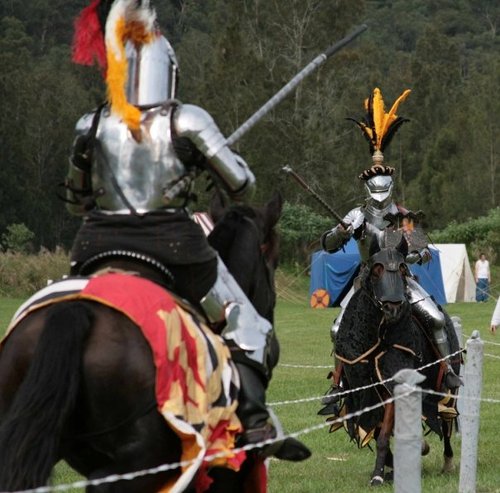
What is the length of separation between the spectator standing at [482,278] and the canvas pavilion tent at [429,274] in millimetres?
363

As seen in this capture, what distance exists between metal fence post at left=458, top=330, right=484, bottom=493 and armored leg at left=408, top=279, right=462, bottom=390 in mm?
1364

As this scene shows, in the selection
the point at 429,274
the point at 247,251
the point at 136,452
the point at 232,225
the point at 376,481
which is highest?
the point at 232,225

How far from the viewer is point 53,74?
6012 centimetres

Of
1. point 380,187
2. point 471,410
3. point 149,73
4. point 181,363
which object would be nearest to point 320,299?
point 380,187

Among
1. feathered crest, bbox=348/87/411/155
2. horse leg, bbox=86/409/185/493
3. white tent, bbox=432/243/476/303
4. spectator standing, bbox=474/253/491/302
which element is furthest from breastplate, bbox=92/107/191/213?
white tent, bbox=432/243/476/303

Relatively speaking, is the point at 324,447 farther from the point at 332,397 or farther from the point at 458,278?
the point at 458,278

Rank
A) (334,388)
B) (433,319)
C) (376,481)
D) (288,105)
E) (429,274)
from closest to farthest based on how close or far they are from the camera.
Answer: (376,481) → (433,319) → (334,388) → (429,274) → (288,105)

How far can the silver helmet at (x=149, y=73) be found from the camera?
5.76m

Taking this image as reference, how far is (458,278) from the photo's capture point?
124 feet

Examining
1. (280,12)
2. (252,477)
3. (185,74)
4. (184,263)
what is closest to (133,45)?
(184,263)

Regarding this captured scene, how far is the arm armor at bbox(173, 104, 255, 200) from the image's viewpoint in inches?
221

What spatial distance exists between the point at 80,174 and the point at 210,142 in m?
0.63

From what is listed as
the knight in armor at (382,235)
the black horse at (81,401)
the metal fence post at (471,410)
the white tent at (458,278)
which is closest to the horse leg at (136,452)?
the black horse at (81,401)

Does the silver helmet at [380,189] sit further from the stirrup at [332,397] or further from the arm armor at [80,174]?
the arm armor at [80,174]
